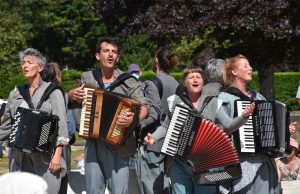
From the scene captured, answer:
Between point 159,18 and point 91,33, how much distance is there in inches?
1385

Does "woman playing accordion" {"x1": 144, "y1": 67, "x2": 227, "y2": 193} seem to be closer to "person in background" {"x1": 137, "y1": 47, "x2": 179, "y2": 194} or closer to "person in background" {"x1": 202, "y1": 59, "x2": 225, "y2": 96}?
"person in background" {"x1": 202, "y1": 59, "x2": 225, "y2": 96}

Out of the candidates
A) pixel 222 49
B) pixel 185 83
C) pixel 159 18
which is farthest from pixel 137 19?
pixel 185 83

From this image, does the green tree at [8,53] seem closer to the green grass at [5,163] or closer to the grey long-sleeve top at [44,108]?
the green grass at [5,163]

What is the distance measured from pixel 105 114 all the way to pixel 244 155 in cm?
137

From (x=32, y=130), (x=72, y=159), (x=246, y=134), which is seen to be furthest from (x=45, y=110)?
(x=72, y=159)

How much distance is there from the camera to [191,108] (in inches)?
296

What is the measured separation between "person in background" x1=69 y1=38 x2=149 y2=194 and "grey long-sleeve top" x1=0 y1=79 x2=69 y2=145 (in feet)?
0.52

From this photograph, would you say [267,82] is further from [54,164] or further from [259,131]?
[54,164]

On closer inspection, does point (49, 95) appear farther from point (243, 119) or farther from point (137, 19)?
point (137, 19)

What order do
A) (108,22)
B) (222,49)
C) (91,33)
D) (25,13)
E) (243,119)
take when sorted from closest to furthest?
(243,119) → (222,49) → (108,22) → (25,13) → (91,33)

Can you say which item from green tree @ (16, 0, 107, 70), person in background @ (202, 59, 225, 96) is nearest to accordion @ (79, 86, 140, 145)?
person in background @ (202, 59, 225, 96)

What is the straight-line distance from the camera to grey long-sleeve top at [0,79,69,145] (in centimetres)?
744

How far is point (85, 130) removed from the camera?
723 cm

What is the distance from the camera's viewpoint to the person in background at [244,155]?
748cm
